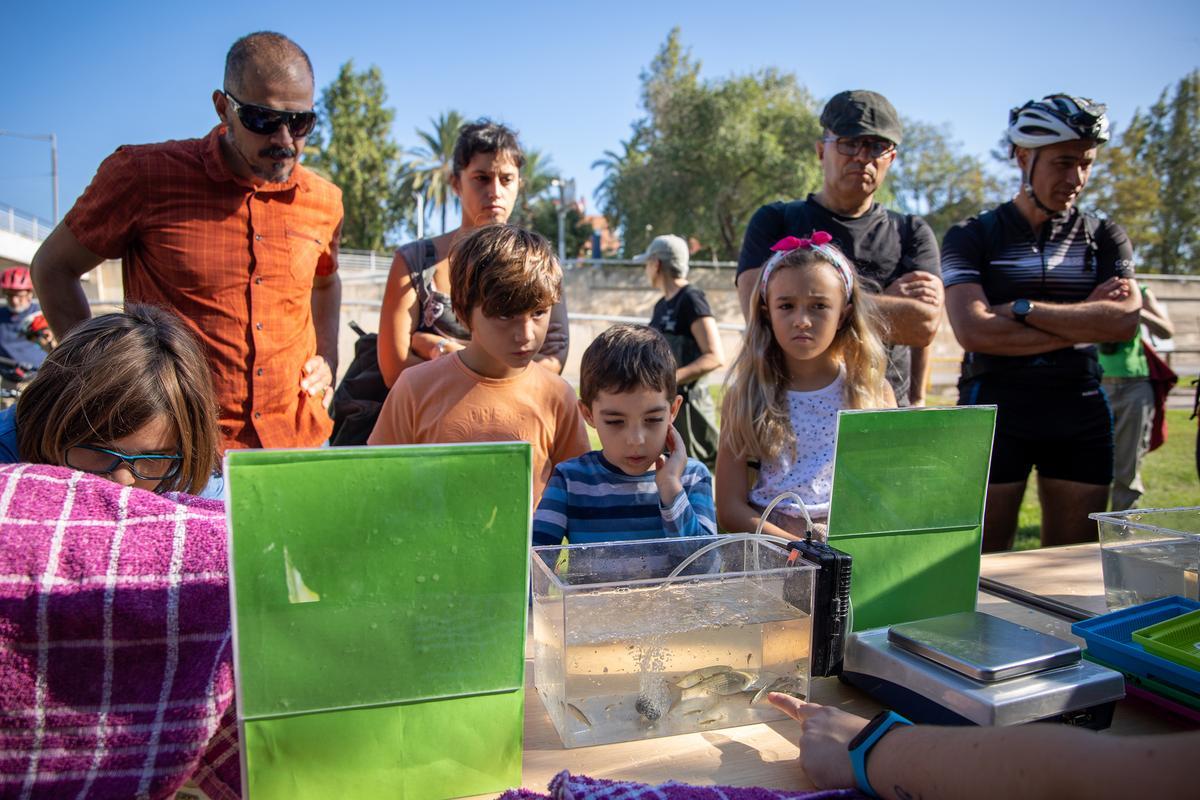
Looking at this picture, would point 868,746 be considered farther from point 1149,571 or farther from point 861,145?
point 861,145

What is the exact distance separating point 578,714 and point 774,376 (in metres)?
1.33

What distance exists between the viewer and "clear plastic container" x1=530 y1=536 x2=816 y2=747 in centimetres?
102

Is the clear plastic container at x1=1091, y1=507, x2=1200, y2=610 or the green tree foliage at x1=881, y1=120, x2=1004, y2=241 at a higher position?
the green tree foliage at x1=881, y1=120, x2=1004, y2=241

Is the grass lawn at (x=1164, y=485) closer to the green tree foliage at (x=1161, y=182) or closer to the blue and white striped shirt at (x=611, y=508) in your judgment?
the blue and white striped shirt at (x=611, y=508)

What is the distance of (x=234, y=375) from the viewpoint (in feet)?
7.49

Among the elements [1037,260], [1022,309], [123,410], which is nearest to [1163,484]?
[1037,260]

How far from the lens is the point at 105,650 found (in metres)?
0.88

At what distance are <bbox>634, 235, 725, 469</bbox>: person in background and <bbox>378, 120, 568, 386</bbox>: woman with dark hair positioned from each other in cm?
161

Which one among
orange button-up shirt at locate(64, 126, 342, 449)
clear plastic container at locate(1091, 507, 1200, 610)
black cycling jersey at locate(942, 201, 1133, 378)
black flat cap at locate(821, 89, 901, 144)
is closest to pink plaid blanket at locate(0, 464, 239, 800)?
orange button-up shirt at locate(64, 126, 342, 449)

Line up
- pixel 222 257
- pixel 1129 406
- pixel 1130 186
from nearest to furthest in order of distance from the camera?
pixel 222 257 < pixel 1129 406 < pixel 1130 186

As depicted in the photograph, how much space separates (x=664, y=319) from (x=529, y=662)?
318 cm

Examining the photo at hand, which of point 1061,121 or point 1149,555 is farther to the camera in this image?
point 1061,121

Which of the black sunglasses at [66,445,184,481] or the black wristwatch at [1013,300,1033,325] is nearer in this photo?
the black sunglasses at [66,445,184,481]

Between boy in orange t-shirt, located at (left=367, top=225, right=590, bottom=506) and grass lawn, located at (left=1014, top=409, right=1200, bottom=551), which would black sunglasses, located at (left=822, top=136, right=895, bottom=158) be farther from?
grass lawn, located at (left=1014, top=409, right=1200, bottom=551)
